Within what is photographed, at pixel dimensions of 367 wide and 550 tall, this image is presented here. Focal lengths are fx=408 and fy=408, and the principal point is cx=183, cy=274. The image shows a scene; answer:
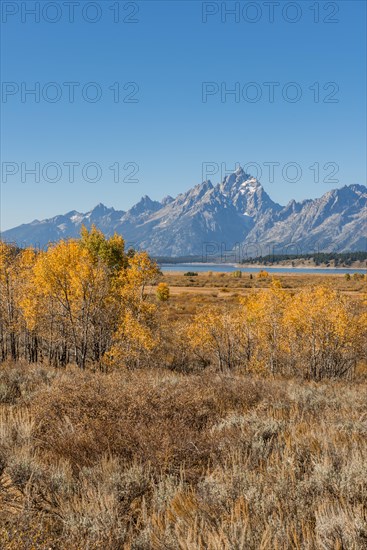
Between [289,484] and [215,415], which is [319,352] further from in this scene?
[289,484]

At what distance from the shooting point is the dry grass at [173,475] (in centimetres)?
338

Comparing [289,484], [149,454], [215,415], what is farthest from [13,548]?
[215,415]

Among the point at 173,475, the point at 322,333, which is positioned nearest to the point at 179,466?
the point at 173,475

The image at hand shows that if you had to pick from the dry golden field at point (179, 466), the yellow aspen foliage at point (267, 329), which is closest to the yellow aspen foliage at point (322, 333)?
the yellow aspen foliage at point (267, 329)

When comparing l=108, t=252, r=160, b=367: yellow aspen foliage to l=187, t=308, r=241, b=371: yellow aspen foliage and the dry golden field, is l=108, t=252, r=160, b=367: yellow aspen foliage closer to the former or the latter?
l=187, t=308, r=241, b=371: yellow aspen foliage

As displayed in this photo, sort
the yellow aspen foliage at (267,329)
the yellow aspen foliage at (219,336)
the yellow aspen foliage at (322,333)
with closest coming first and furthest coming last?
1. the yellow aspen foliage at (322,333)
2. the yellow aspen foliage at (267,329)
3. the yellow aspen foliage at (219,336)

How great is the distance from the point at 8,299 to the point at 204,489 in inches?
895

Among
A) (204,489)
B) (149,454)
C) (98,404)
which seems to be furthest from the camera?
(98,404)

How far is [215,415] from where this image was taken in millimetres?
7156

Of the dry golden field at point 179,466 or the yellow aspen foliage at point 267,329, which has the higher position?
the dry golden field at point 179,466

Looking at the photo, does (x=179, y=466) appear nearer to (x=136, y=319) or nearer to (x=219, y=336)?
(x=136, y=319)

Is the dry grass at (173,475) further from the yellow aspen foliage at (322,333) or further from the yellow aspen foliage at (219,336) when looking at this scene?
the yellow aspen foliage at (219,336)

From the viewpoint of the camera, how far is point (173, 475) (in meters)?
4.74

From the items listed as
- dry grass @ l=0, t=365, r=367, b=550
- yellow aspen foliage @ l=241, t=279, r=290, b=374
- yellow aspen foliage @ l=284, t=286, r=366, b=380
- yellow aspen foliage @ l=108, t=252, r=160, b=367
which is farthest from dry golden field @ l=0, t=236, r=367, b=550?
yellow aspen foliage @ l=241, t=279, r=290, b=374
